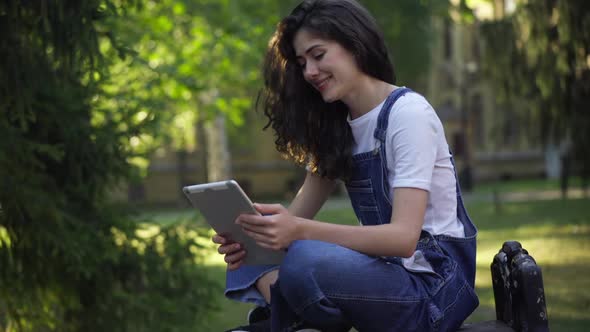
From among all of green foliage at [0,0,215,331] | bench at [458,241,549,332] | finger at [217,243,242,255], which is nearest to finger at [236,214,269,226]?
finger at [217,243,242,255]

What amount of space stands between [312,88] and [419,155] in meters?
0.63

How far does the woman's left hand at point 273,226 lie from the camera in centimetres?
322

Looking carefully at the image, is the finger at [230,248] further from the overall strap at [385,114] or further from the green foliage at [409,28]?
the green foliage at [409,28]

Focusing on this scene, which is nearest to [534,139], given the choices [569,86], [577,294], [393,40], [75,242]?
[569,86]

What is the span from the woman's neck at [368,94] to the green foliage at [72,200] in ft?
6.41

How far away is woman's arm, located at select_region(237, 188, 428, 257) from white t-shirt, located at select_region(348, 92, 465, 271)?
2.4 inches

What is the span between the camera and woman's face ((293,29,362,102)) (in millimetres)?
3506

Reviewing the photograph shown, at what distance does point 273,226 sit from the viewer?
3.22 metres

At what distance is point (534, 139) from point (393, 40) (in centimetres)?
1626

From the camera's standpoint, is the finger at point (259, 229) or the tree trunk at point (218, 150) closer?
the finger at point (259, 229)

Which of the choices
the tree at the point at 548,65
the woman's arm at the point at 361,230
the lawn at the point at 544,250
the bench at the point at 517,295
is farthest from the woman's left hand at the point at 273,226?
the tree at the point at 548,65

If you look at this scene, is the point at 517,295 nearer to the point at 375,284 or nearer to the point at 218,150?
the point at 375,284

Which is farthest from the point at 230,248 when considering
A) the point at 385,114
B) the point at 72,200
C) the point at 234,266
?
the point at 72,200

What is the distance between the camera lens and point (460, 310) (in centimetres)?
343
